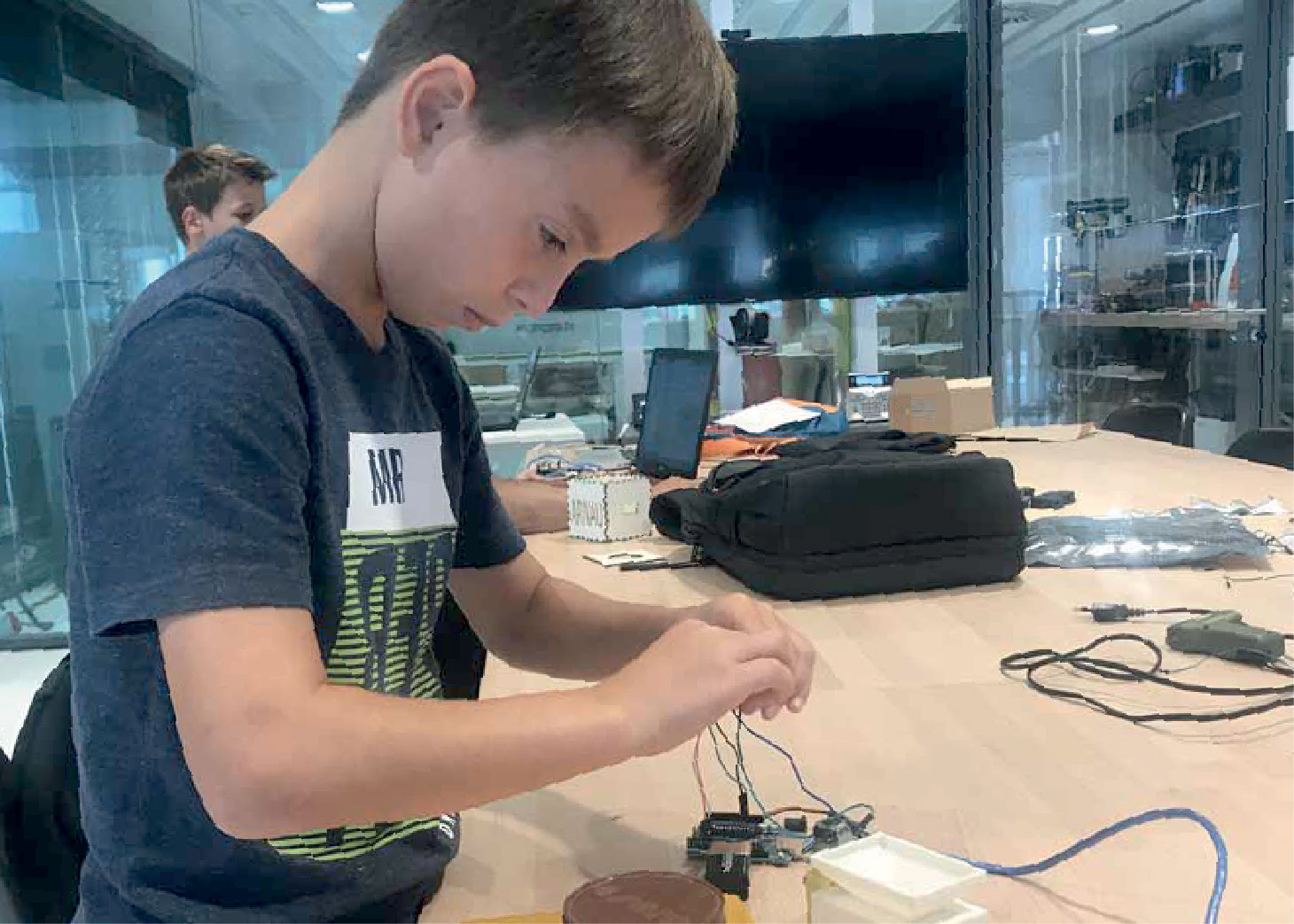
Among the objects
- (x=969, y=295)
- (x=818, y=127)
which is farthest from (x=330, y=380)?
(x=969, y=295)

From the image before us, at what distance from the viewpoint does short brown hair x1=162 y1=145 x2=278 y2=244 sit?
3.08 meters

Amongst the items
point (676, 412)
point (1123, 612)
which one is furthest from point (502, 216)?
point (676, 412)

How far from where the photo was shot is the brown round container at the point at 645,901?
2.06ft

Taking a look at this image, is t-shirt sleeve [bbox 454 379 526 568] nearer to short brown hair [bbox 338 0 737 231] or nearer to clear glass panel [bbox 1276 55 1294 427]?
short brown hair [bbox 338 0 737 231]

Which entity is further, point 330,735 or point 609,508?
point 609,508

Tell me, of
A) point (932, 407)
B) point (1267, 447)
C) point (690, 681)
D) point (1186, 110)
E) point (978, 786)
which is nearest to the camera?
point (690, 681)

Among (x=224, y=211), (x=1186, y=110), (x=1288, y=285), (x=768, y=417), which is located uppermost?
(x=1186, y=110)

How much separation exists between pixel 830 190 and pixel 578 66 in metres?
2.67

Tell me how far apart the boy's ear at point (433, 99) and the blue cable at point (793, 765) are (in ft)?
1.48

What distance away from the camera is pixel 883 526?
54.8 inches

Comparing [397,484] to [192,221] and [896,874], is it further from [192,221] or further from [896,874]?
[192,221]

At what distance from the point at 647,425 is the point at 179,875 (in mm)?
1675

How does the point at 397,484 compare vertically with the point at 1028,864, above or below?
above

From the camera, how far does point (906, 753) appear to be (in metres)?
0.91
